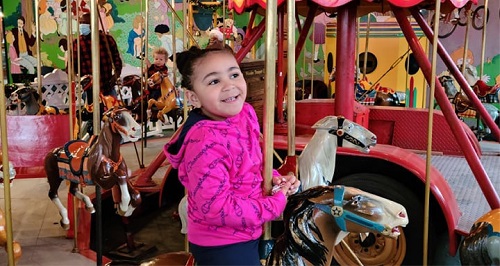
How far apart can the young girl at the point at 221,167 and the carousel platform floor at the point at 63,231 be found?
141 cm

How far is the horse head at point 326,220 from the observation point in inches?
44.4

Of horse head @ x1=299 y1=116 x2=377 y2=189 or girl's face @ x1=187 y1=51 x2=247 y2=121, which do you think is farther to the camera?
horse head @ x1=299 y1=116 x2=377 y2=189

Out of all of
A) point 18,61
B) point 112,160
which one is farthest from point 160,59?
point 112,160

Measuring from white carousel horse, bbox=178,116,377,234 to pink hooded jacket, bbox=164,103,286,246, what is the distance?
610 mm

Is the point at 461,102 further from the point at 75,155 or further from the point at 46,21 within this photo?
the point at 46,21

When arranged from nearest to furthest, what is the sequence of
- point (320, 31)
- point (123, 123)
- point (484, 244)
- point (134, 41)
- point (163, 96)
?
1. point (484, 244)
2. point (123, 123)
3. point (163, 96)
4. point (134, 41)
5. point (320, 31)

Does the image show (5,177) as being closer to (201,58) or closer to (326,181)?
(201,58)

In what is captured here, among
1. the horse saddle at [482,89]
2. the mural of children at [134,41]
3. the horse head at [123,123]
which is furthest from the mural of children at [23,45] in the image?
the horse saddle at [482,89]

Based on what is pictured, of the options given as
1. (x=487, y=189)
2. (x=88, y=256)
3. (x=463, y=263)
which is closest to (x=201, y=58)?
(x=463, y=263)

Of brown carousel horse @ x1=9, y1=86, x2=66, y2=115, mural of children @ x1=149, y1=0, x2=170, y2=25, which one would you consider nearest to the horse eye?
brown carousel horse @ x1=9, y1=86, x2=66, y2=115

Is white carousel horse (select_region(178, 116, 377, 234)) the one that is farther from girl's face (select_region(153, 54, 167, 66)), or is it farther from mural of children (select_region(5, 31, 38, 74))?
mural of children (select_region(5, 31, 38, 74))

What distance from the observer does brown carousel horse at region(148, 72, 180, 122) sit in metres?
4.83

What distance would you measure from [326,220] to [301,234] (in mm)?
72

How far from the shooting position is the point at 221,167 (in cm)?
107
